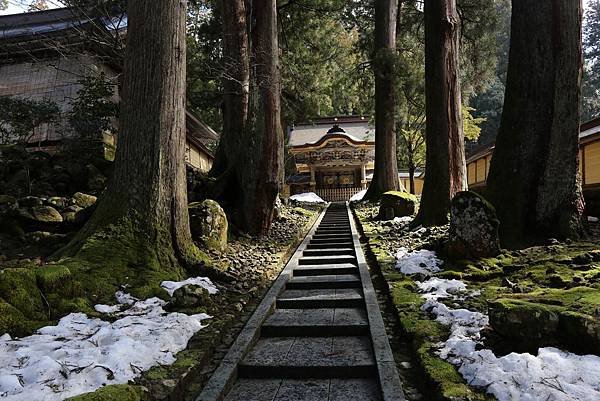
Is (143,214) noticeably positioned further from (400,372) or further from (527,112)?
(527,112)

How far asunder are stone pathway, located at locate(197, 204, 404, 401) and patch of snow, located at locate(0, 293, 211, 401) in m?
0.47

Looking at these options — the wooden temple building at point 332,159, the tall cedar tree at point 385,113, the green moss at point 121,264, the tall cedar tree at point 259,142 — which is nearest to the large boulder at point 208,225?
the green moss at point 121,264

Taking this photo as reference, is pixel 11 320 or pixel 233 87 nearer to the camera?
pixel 11 320

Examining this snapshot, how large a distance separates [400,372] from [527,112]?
4324 mm

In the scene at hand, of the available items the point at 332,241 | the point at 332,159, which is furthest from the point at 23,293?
the point at 332,159

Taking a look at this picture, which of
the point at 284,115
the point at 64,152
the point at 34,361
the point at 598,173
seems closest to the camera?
the point at 34,361

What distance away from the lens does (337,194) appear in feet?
87.7

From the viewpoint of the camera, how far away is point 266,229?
8.08m

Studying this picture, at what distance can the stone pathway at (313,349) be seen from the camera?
2.89 metres

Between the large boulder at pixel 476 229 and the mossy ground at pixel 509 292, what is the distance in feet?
0.47

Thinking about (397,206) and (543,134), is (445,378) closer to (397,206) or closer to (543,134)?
(543,134)

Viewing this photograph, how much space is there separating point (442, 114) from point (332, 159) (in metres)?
18.0

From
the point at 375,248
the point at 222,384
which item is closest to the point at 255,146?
the point at 375,248

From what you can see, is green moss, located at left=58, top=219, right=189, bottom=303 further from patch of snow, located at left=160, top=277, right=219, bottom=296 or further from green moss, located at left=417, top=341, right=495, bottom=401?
green moss, located at left=417, top=341, right=495, bottom=401
